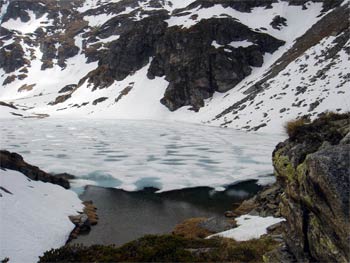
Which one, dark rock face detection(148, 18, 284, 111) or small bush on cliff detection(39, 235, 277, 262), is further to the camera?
dark rock face detection(148, 18, 284, 111)

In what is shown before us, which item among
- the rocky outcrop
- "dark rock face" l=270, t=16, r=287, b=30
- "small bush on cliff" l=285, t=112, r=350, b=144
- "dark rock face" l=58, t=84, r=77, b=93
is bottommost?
the rocky outcrop

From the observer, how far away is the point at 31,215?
22578mm

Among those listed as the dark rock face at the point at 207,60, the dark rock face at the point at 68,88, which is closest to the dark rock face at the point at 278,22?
the dark rock face at the point at 207,60

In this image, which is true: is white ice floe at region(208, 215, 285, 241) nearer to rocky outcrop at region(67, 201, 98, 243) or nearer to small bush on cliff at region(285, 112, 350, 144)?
small bush on cliff at region(285, 112, 350, 144)

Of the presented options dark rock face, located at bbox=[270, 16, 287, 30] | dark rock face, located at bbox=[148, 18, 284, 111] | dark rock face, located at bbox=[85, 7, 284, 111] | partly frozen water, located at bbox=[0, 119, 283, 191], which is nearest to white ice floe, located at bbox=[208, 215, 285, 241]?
partly frozen water, located at bbox=[0, 119, 283, 191]

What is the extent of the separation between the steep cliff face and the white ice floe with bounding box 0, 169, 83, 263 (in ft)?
42.5

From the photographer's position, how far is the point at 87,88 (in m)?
138

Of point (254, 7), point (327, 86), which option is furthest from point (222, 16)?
point (327, 86)

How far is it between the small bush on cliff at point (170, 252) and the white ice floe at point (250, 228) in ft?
6.63

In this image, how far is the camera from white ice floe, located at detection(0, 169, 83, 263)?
727 inches

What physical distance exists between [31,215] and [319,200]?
19.2m

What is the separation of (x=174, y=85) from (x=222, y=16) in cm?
2805

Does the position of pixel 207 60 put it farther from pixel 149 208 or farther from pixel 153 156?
pixel 149 208

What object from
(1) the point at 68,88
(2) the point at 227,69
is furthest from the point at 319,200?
(1) the point at 68,88
